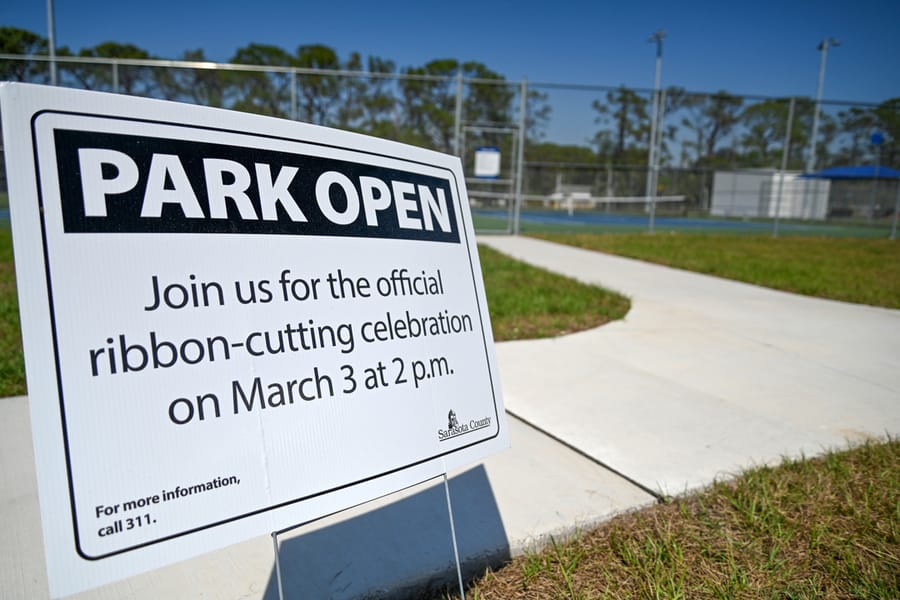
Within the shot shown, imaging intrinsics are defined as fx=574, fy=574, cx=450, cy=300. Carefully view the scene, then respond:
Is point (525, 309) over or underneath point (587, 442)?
over

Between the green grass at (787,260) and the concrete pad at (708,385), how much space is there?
1172 mm

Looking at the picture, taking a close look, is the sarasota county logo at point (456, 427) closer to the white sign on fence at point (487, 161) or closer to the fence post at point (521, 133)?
the fence post at point (521, 133)

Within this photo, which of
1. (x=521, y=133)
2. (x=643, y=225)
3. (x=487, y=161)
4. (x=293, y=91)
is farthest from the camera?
(x=643, y=225)

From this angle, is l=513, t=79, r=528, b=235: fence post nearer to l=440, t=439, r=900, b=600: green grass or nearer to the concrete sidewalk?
the concrete sidewalk

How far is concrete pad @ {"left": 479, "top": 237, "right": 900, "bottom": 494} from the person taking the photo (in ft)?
8.29

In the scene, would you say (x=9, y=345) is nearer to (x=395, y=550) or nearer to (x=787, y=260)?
(x=395, y=550)

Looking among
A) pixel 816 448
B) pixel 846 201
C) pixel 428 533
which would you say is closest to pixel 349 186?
pixel 428 533

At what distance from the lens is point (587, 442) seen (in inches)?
101

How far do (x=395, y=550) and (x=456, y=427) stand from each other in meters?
0.56

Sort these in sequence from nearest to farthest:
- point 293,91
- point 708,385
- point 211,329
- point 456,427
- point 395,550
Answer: point 211,329
point 456,427
point 395,550
point 708,385
point 293,91

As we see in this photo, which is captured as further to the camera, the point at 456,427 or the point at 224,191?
the point at 456,427

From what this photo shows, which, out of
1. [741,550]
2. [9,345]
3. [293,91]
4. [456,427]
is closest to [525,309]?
[741,550]

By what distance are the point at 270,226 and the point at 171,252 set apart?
0.70 feet

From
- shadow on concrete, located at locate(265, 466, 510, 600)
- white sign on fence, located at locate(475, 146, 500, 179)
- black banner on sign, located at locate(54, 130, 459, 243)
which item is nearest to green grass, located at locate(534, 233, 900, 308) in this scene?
white sign on fence, located at locate(475, 146, 500, 179)
